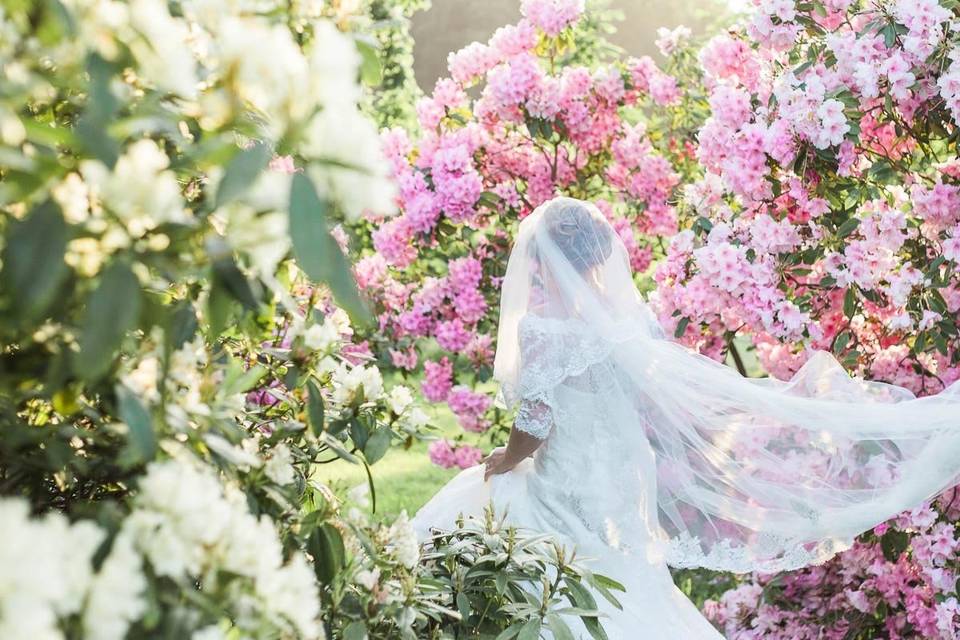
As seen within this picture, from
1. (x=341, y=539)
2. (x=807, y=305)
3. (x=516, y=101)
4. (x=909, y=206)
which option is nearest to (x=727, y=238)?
(x=807, y=305)

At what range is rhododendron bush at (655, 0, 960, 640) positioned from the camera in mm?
3092

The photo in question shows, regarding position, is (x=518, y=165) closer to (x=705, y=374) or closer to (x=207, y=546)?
(x=705, y=374)

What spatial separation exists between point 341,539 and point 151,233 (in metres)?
0.59

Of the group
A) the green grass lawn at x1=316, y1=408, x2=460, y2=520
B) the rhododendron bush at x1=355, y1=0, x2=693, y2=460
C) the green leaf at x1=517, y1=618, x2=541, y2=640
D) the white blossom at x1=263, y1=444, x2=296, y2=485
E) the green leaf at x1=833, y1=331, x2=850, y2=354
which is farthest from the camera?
the green grass lawn at x1=316, y1=408, x2=460, y2=520

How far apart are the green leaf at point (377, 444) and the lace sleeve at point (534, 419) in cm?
147

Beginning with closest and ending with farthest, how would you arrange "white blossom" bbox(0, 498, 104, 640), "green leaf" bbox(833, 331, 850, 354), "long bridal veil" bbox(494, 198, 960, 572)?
"white blossom" bbox(0, 498, 104, 640) < "long bridal veil" bbox(494, 198, 960, 572) < "green leaf" bbox(833, 331, 850, 354)

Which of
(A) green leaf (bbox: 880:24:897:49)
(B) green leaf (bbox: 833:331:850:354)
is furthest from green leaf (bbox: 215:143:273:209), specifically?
(B) green leaf (bbox: 833:331:850:354)

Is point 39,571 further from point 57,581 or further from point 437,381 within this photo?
point 437,381

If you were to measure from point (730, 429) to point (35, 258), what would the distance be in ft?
8.21

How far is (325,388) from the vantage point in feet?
5.85

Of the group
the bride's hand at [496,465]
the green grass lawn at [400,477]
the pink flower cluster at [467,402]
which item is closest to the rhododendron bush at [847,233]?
the bride's hand at [496,465]

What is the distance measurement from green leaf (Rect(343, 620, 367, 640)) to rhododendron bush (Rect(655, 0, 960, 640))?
1.91 meters

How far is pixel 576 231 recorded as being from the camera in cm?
320

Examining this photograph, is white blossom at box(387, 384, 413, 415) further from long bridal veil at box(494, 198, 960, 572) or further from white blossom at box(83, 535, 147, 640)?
long bridal veil at box(494, 198, 960, 572)
